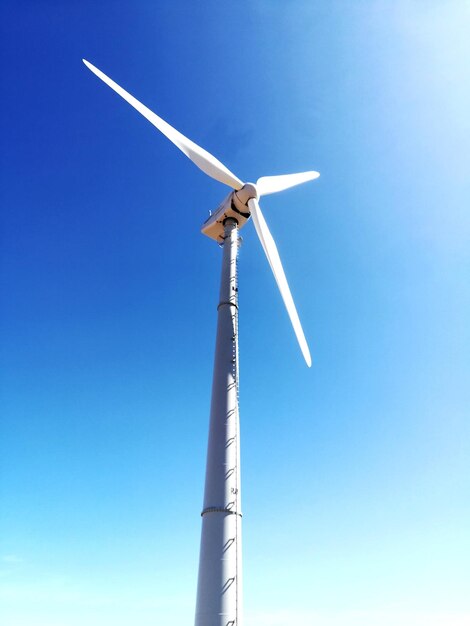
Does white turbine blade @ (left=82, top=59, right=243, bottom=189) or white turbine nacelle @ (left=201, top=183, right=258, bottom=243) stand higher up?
white turbine blade @ (left=82, top=59, right=243, bottom=189)

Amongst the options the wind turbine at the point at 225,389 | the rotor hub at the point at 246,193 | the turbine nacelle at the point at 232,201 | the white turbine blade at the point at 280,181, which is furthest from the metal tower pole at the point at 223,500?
the white turbine blade at the point at 280,181

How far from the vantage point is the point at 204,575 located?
58.5 ft

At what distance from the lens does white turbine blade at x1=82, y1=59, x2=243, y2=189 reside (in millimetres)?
27852

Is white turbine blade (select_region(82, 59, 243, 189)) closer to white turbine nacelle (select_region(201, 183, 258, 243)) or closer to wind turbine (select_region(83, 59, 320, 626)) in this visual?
wind turbine (select_region(83, 59, 320, 626))

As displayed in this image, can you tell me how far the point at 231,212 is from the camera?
31.2 meters

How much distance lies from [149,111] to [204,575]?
28.9 m

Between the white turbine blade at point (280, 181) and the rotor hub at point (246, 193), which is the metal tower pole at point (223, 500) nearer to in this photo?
the rotor hub at point (246, 193)

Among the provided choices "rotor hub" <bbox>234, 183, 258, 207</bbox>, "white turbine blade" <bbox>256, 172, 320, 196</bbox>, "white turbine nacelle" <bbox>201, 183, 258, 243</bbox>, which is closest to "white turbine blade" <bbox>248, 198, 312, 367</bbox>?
"rotor hub" <bbox>234, 183, 258, 207</bbox>

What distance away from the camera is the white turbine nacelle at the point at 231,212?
100ft

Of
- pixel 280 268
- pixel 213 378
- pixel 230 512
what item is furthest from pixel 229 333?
pixel 230 512

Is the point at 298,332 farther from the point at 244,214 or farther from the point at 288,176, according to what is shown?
the point at 288,176

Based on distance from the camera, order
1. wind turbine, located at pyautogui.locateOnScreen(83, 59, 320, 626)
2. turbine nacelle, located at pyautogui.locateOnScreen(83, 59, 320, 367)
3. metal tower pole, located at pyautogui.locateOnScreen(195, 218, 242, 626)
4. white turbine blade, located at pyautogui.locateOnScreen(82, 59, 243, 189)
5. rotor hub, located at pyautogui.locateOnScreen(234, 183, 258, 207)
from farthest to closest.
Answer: rotor hub, located at pyautogui.locateOnScreen(234, 183, 258, 207), turbine nacelle, located at pyautogui.locateOnScreen(83, 59, 320, 367), white turbine blade, located at pyautogui.locateOnScreen(82, 59, 243, 189), wind turbine, located at pyautogui.locateOnScreen(83, 59, 320, 626), metal tower pole, located at pyautogui.locateOnScreen(195, 218, 242, 626)

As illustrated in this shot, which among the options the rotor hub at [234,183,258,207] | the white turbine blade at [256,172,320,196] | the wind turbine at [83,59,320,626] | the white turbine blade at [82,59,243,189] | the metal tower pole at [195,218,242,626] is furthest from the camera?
the white turbine blade at [256,172,320,196]

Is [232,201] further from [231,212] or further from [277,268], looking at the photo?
[277,268]
